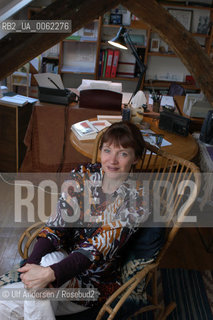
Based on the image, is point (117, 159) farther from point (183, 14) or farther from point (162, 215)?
point (183, 14)

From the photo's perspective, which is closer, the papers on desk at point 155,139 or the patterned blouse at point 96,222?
the patterned blouse at point 96,222

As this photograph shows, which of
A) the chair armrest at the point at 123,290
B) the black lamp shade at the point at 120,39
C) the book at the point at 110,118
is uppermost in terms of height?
the black lamp shade at the point at 120,39

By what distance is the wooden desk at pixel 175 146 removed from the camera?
2080 mm

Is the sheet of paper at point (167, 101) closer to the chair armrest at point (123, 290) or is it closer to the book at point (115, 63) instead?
the book at point (115, 63)

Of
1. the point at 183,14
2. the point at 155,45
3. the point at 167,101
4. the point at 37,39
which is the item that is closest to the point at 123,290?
the point at 37,39

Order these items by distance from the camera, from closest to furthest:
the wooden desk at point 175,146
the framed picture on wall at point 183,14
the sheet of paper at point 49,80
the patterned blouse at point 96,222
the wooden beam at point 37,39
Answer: the wooden beam at point 37,39 < the patterned blouse at point 96,222 < the wooden desk at point 175,146 < the sheet of paper at point 49,80 < the framed picture on wall at point 183,14

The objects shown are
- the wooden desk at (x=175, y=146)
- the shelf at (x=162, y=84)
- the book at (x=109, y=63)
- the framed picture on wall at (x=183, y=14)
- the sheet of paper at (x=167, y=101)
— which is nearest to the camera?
the wooden desk at (x=175, y=146)

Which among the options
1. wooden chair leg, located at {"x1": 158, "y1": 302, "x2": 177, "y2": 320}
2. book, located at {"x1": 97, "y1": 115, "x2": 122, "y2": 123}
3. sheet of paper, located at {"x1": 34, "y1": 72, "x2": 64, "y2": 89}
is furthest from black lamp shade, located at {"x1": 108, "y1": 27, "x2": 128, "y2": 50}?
wooden chair leg, located at {"x1": 158, "y1": 302, "x2": 177, "y2": 320}

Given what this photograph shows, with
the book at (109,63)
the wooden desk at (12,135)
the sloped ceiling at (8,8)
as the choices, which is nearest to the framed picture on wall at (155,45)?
the book at (109,63)

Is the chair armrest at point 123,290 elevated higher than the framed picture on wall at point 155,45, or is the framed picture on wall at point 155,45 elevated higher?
the framed picture on wall at point 155,45

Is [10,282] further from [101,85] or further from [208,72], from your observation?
[101,85]

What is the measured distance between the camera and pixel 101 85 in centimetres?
292

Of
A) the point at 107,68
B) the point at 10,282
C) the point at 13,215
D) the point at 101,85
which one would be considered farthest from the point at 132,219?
the point at 107,68

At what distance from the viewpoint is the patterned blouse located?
1356 millimetres
